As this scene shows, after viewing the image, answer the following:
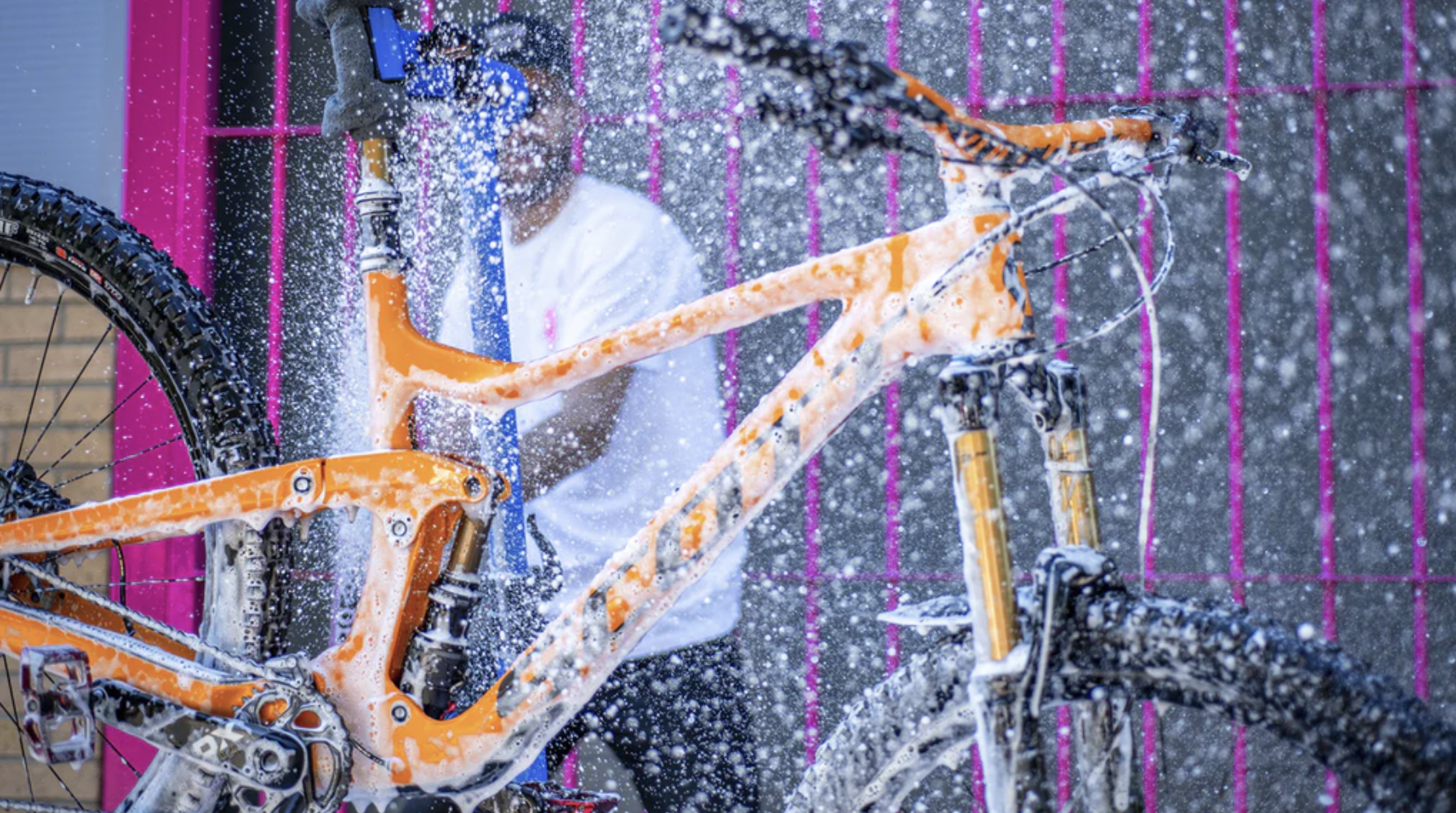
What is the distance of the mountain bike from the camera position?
0.81 metres

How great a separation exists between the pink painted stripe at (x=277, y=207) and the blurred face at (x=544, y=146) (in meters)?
0.40

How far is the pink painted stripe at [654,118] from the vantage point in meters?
1.93

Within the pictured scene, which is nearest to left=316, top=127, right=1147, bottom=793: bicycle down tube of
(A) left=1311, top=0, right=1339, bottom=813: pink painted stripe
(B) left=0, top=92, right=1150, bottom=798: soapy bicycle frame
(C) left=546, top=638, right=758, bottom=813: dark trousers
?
(B) left=0, top=92, right=1150, bottom=798: soapy bicycle frame

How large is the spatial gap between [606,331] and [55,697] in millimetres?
957

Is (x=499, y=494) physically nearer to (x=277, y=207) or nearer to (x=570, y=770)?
(x=570, y=770)

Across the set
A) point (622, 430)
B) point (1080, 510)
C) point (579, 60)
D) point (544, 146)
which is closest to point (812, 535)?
point (622, 430)

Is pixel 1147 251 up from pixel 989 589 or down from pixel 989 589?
up

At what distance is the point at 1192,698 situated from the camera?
2.62 feet

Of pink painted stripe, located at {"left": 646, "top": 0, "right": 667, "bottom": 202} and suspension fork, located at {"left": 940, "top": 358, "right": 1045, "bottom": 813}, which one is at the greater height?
pink painted stripe, located at {"left": 646, "top": 0, "right": 667, "bottom": 202}

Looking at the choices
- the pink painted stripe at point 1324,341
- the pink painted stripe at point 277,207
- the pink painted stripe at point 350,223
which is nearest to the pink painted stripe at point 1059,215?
the pink painted stripe at point 1324,341

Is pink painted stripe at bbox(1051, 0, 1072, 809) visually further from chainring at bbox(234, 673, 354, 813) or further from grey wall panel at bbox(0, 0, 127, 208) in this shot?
grey wall panel at bbox(0, 0, 127, 208)

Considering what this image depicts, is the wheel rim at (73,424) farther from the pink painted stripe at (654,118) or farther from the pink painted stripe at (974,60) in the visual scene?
the pink painted stripe at (974,60)

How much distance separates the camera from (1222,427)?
1.78 metres

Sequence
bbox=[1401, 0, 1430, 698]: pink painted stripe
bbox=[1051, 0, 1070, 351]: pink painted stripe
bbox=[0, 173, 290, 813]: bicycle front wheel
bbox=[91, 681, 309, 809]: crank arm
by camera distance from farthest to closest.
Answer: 1. bbox=[1051, 0, 1070, 351]: pink painted stripe
2. bbox=[1401, 0, 1430, 698]: pink painted stripe
3. bbox=[0, 173, 290, 813]: bicycle front wheel
4. bbox=[91, 681, 309, 809]: crank arm
